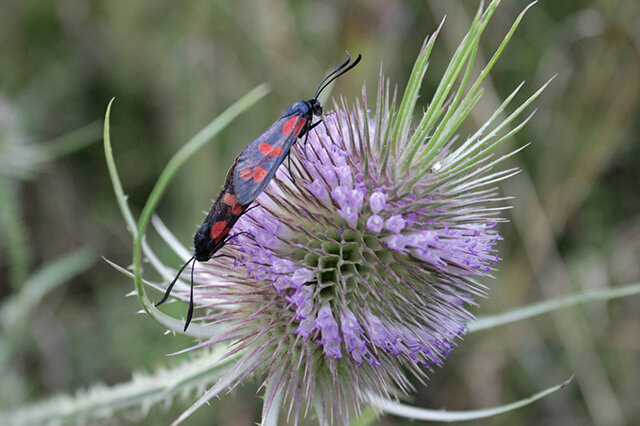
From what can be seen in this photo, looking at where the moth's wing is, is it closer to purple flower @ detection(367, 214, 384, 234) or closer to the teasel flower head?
the teasel flower head

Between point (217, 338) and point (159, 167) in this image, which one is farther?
point (159, 167)

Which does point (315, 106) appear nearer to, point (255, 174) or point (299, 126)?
point (299, 126)

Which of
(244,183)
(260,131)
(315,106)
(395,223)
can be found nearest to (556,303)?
(395,223)

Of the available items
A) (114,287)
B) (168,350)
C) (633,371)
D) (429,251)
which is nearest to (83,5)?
(114,287)

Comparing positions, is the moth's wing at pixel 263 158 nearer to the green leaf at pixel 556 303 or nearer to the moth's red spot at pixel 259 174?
the moth's red spot at pixel 259 174

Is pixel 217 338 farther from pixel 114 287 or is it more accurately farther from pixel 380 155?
pixel 114 287

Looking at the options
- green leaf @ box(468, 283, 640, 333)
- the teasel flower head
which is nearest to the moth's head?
the teasel flower head
